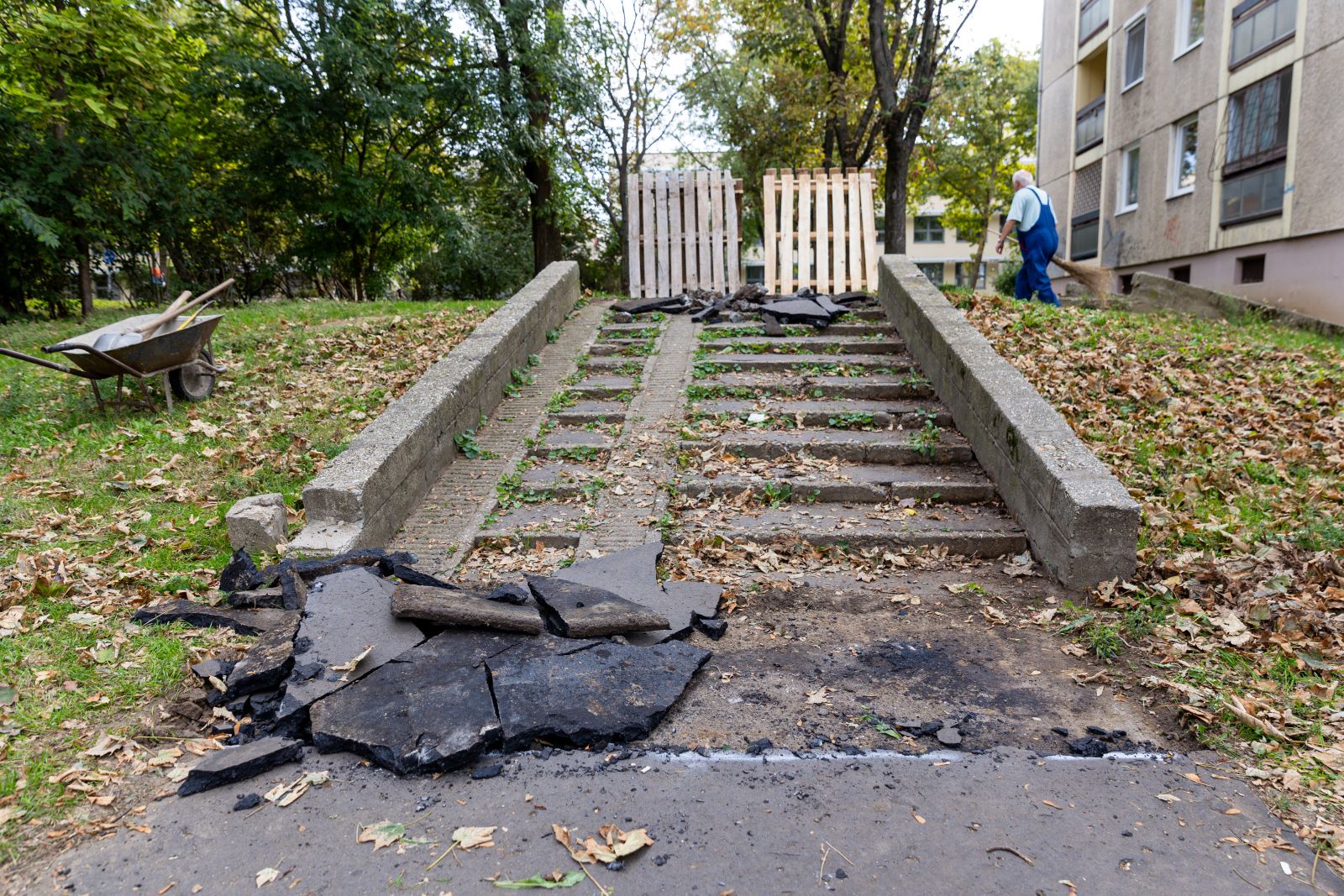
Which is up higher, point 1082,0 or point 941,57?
point 1082,0

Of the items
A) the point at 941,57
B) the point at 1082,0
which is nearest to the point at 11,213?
the point at 941,57

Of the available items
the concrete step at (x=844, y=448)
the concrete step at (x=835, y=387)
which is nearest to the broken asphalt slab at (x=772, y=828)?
the concrete step at (x=844, y=448)

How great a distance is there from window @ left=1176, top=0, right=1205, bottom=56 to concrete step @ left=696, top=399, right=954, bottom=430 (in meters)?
14.9

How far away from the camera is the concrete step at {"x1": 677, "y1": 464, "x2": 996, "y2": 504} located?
5.75 meters

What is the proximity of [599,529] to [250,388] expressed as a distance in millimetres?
4406

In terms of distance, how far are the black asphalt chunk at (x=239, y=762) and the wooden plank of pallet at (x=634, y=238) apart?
9.12 metres

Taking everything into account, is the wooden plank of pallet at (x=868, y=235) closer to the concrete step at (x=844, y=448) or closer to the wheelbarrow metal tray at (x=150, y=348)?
the concrete step at (x=844, y=448)

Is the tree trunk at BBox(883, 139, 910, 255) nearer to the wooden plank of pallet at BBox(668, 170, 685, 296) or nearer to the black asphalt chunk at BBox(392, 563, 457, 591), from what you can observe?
the wooden plank of pallet at BBox(668, 170, 685, 296)

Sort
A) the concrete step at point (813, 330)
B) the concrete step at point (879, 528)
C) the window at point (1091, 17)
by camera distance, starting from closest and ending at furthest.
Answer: the concrete step at point (879, 528) < the concrete step at point (813, 330) < the window at point (1091, 17)

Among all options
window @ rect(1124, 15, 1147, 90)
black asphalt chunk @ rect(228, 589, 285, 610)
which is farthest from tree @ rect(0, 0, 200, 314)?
window @ rect(1124, 15, 1147, 90)

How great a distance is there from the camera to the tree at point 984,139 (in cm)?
2720

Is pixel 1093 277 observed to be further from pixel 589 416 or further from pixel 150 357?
pixel 150 357

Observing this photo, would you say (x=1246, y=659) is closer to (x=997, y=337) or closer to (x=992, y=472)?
(x=992, y=472)

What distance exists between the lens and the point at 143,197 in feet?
39.8
